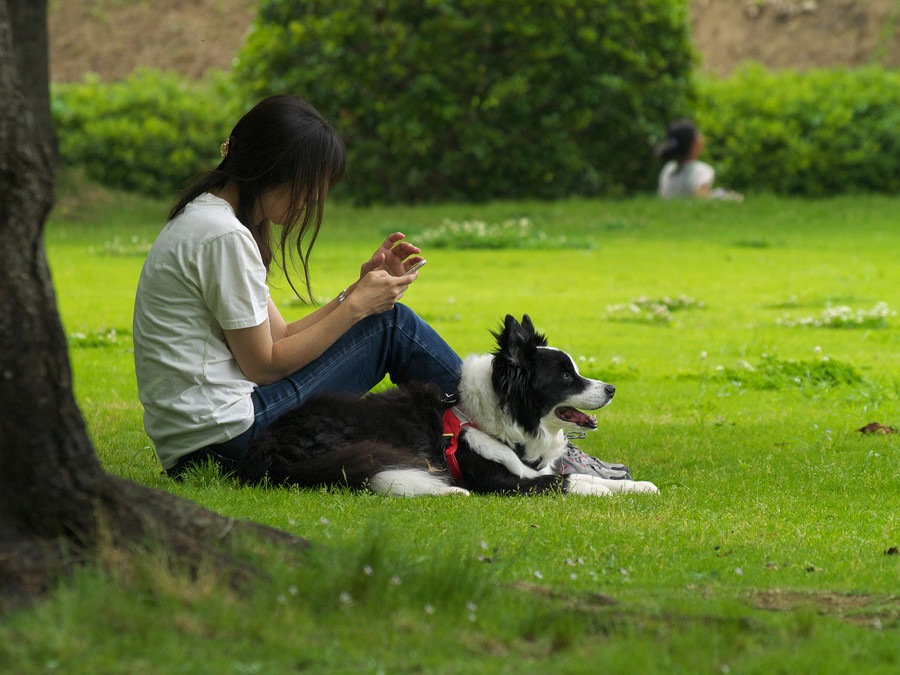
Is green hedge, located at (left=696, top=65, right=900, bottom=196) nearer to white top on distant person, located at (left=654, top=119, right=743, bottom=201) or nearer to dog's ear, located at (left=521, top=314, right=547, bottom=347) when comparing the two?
white top on distant person, located at (left=654, top=119, right=743, bottom=201)

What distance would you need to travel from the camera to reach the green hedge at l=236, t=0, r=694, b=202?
71.4 feet

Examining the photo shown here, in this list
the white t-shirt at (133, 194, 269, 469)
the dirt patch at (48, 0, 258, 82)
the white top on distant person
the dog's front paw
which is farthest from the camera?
the dirt patch at (48, 0, 258, 82)

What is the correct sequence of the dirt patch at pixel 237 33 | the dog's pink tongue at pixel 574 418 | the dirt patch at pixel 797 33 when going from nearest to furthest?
the dog's pink tongue at pixel 574 418 < the dirt patch at pixel 797 33 < the dirt patch at pixel 237 33

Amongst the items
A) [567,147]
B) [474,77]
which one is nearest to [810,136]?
[567,147]

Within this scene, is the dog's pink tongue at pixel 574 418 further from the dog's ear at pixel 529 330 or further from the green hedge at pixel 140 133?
the green hedge at pixel 140 133

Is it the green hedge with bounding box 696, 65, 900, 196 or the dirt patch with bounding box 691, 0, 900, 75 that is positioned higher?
the dirt patch with bounding box 691, 0, 900, 75

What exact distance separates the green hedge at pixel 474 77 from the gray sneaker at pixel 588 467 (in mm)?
15727

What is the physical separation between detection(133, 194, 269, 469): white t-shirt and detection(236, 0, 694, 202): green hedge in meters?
16.3

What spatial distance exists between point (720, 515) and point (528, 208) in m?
16.0

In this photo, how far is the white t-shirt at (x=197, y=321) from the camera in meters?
5.61

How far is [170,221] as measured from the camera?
5859mm

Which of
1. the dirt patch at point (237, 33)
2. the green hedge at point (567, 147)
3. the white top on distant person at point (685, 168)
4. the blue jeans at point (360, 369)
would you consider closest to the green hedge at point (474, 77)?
the green hedge at point (567, 147)

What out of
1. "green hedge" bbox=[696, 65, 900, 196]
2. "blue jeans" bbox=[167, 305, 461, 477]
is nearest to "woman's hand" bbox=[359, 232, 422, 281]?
"blue jeans" bbox=[167, 305, 461, 477]

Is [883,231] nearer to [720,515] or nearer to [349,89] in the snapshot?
[349,89]
